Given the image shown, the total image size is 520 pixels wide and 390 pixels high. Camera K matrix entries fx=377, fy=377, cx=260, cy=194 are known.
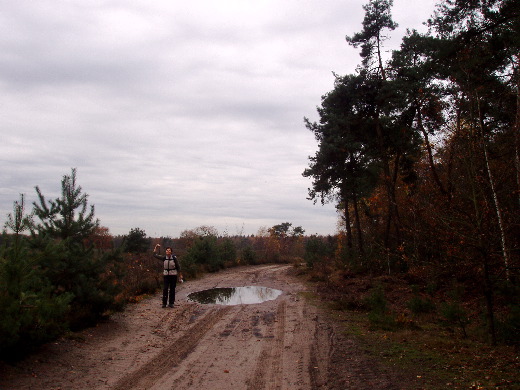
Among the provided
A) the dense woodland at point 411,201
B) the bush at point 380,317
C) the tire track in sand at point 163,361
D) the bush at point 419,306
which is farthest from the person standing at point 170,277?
the bush at point 419,306

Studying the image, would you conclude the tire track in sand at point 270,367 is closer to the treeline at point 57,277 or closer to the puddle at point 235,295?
the treeline at point 57,277

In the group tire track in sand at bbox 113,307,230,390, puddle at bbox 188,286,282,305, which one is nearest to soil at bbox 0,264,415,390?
tire track in sand at bbox 113,307,230,390

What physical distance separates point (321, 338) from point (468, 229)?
11.8 feet

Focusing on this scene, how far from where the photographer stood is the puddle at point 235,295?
13234 millimetres

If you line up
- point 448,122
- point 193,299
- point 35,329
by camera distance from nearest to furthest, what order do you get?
point 35,329 < point 448,122 < point 193,299

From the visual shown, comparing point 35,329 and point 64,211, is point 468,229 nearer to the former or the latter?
point 35,329

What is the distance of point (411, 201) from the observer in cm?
1537

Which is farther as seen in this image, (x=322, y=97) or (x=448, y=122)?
(x=322, y=97)

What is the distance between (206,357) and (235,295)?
8336 millimetres

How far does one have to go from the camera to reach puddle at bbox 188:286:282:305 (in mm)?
13234

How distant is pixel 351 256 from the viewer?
21.7 metres

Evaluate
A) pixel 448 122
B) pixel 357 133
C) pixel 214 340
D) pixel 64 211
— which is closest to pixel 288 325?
pixel 214 340

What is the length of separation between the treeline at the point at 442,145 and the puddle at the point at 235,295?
4.90 meters

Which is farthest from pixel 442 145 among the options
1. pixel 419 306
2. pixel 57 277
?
pixel 57 277
